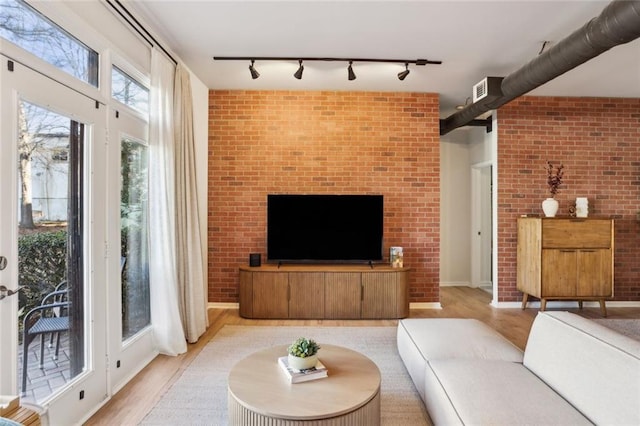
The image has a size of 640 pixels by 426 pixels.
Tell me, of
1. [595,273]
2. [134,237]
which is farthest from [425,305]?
[134,237]

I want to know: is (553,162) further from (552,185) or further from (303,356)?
(303,356)

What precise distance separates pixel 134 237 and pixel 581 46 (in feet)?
12.6

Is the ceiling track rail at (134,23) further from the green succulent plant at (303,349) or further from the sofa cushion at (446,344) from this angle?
the sofa cushion at (446,344)

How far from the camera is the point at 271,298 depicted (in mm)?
3988

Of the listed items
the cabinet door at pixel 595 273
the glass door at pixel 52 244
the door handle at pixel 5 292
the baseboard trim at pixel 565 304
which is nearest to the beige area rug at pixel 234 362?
the glass door at pixel 52 244

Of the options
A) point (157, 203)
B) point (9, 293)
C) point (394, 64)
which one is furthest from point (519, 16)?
point (9, 293)

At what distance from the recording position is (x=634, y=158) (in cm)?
458

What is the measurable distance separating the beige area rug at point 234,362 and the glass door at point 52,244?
0.55m

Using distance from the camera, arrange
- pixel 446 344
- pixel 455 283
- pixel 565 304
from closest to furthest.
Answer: pixel 446 344
pixel 565 304
pixel 455 283

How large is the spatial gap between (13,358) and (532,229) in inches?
190

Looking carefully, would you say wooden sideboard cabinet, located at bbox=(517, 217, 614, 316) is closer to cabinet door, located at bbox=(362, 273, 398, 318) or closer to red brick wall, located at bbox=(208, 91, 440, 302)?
red brick wall, located at bbox=(208, 91, 440, 302)

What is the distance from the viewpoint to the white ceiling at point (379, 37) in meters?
2.57

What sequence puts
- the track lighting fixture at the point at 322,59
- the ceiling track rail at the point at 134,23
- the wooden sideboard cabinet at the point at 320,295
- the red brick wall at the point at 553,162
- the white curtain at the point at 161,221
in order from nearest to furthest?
the ceiling track rail at the point at 134,23
the white curtain at the point at 161,221
the track lighting fixture at the point at 322,59
the wooden sideboard cabinet at the point at 320,295
the red brick wall at the point at 553,162

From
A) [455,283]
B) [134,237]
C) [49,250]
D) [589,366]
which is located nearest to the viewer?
[589,366]
